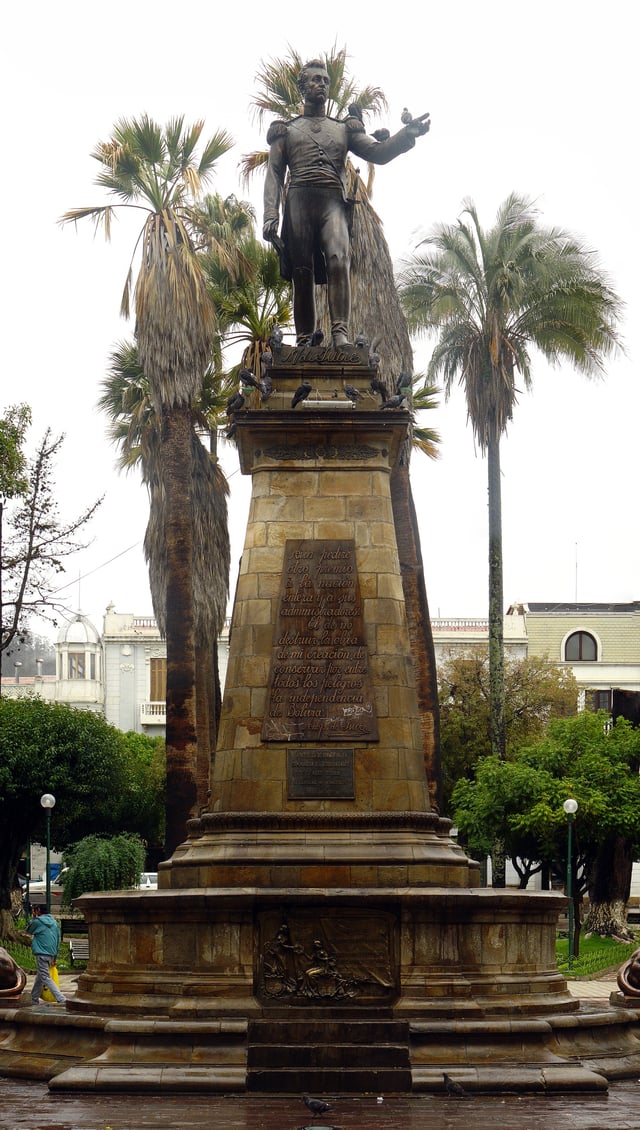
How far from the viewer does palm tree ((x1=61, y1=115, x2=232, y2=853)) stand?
27.3 meters

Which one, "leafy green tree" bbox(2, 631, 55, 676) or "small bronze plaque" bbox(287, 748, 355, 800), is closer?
"small bronze plaque" bbox(287, 748, 355, 800)

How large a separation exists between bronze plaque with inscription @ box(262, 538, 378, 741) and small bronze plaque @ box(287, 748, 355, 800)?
135 mm

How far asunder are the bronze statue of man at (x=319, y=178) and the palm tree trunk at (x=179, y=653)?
38.4 feet

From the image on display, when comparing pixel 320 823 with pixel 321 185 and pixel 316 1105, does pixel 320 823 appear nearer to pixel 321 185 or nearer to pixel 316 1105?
pixel 316 1105

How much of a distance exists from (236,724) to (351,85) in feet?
58.3

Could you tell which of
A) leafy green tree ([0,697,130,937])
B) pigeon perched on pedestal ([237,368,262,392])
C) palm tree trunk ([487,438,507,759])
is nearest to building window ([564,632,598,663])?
leafy green tree ([0,697,130,937])

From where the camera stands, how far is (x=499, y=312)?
3547 centimetres

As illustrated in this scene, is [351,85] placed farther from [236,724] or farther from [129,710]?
[129,710]

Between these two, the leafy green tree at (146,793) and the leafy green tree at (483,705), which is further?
the leafy green tree at (146,793)

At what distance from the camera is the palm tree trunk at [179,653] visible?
27144mm

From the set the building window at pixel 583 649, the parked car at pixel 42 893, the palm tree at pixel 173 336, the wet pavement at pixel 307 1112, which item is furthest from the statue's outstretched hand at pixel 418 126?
the building window at pixel 583 649

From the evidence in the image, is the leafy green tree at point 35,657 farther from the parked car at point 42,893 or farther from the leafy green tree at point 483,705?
the leafy green tree at point 483,705

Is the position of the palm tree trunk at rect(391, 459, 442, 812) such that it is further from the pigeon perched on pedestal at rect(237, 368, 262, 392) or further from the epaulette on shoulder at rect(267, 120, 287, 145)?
the pigeon perched on pedestal at rect(237, 368, 262, 392)

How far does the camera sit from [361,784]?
1389cm
